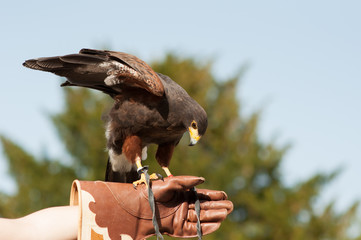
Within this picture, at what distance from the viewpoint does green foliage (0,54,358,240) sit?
44.3ft

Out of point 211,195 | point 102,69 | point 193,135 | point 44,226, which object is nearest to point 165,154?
point 193,135

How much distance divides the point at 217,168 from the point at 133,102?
35.8ft

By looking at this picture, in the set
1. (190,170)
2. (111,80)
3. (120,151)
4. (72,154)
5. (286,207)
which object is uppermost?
(72,154)

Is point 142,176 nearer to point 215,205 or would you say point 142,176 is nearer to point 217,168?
point 215,205

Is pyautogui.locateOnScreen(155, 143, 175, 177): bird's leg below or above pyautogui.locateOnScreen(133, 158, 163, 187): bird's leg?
above

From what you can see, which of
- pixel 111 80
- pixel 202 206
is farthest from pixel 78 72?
pixel 202 206

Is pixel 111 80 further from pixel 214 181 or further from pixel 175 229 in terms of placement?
pixel 214 181

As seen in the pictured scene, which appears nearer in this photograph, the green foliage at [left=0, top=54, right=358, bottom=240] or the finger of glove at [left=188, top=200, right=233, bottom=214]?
the finger of glove at [left=188, top=200, right=233, bottom=214]

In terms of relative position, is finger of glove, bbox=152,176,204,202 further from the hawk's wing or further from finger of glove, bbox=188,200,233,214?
the hawk's wing

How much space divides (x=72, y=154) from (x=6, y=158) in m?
2.30

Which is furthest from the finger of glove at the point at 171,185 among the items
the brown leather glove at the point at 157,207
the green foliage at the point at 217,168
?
the green foliage at the point at 217,168

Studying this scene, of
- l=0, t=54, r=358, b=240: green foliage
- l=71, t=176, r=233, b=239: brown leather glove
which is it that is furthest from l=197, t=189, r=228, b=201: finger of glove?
l=0, t=54, r=358, b=240: green foliage

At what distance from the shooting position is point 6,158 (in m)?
14.8

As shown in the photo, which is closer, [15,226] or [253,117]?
[15,226]
